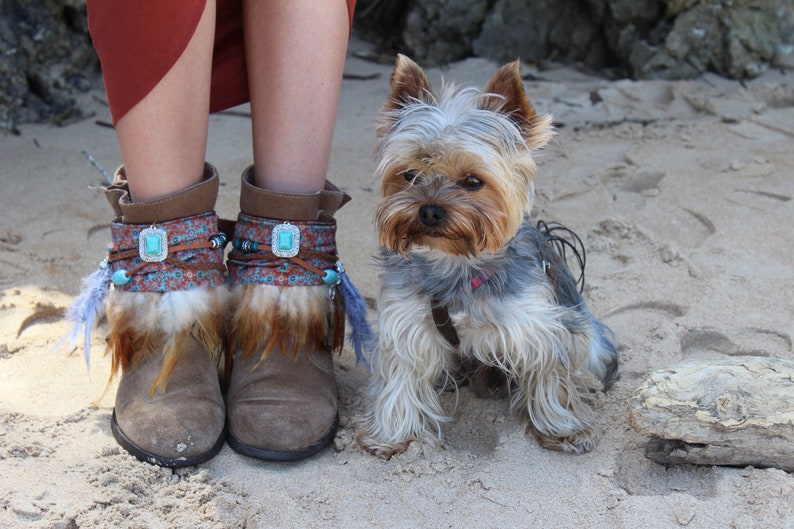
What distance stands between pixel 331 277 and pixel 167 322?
56 centimetres

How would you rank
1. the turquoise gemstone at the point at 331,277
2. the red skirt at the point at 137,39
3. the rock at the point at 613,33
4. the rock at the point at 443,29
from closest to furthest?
the red skirt at the point at 137,39, the turquoise gemstone at the point at 331,277, the rock at the point at 613,33, the rock at the point at 443,29

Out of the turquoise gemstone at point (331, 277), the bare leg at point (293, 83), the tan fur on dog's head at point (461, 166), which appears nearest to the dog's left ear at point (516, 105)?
the tan fur on dog's head at point (461, 166)

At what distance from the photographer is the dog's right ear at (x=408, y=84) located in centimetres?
264

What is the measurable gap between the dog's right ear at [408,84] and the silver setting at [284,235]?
514 mm

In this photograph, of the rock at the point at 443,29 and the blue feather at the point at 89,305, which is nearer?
the blue feather at the point at 89,305

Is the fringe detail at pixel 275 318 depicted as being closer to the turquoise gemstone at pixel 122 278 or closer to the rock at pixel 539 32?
the turquoise gemstone at pixel 122 278

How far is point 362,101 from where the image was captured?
19.4 ft

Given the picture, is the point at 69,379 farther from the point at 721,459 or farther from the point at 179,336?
the point at 721,459

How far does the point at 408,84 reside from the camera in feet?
8.74

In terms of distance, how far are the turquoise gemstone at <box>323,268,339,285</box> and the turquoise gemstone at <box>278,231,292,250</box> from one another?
16 cm

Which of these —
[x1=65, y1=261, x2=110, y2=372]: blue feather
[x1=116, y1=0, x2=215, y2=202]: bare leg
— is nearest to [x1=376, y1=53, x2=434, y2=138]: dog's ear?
[x1=116, y1=0, x2=215, y2=202]: bare leg

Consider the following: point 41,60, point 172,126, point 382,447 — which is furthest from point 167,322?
point 41,60

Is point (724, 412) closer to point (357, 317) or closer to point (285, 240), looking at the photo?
point (357, 317)

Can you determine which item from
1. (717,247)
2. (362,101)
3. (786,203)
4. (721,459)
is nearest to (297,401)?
(721,459)
